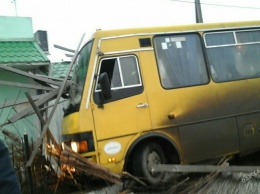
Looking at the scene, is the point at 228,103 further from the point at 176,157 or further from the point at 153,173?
the point at 153,173

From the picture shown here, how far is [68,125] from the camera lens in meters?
6.09

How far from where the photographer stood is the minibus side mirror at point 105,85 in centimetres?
555

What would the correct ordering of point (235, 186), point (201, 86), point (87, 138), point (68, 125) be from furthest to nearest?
point (201, 86), point (68, 125), point (87, 138), point (235, 186)

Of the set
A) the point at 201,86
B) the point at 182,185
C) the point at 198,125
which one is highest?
the point at 201,86

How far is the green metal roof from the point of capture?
29.3 feet

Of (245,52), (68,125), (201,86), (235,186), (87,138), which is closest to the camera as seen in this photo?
(235,186)

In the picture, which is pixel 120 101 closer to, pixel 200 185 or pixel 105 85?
pixel 105 85

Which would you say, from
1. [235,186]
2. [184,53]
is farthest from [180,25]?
[235,186]

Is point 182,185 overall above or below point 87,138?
below

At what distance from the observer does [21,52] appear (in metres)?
9.26

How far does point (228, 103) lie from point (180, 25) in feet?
5.16

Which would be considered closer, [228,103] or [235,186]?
[235,186]

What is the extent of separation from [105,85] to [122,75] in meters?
0.52

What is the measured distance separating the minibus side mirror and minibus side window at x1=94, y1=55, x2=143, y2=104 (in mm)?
173
